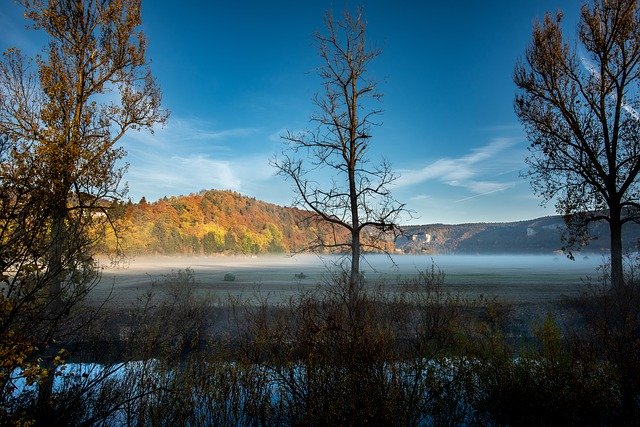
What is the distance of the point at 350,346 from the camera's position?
28.6 ft

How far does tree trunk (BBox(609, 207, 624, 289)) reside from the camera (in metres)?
16.8

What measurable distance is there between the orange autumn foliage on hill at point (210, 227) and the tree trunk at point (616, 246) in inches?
2710

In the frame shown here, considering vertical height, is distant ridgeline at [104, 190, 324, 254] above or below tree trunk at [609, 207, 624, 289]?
above

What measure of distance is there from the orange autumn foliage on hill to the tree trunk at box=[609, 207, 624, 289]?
68826 mm

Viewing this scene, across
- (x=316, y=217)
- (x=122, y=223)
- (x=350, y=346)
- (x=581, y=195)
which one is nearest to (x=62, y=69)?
(x=122, y=223)

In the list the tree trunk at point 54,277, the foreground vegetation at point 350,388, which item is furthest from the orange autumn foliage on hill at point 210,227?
the tree trunk at point 54,277

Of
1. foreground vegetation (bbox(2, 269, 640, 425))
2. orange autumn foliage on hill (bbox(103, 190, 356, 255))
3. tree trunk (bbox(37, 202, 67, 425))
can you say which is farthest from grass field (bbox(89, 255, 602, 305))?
orange autumn foliage on hill (bbox(103, 190, 356, 255))

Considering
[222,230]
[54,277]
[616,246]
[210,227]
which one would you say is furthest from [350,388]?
[222,230]

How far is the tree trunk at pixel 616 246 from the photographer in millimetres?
16795

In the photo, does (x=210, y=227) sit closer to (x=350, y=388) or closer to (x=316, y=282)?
(x=316, y=282)

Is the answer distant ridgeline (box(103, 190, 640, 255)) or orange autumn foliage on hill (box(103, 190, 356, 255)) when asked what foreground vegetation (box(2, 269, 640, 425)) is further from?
orange autumn foliage on hill (box(103, 190, 356, 255))

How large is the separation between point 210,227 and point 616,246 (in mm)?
135011

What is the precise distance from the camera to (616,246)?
1777cm

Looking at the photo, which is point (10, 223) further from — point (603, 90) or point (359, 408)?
point (603, 90)
